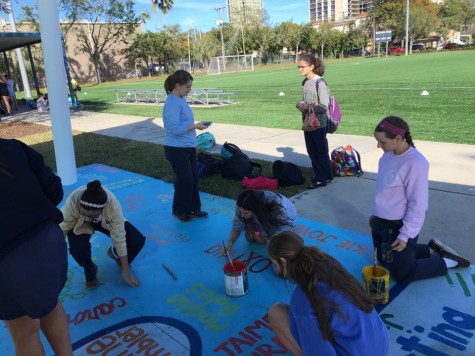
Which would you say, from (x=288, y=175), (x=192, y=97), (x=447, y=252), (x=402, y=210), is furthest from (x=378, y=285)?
(x=192, y=97)

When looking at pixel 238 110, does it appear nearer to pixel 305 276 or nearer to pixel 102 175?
pixel 102 175

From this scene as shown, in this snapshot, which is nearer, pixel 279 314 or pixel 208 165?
pixel 279 314

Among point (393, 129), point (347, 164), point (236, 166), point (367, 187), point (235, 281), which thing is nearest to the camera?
point (393, 129)

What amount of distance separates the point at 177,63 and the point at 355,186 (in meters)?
60.9

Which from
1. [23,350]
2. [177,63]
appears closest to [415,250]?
[23,350]

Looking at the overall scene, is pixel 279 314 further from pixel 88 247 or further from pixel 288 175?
pixel 288 175

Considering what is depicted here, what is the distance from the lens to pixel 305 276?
5.77 ft

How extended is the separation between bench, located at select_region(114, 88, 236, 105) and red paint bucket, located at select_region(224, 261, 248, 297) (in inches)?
489

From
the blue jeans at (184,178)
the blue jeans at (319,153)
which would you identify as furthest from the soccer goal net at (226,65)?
the blue jeans at (184,178)

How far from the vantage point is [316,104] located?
201 inches

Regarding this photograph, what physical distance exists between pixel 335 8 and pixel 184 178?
7710 inches

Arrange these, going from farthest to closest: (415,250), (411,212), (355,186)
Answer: (355,186)
(415,250)
(411,212)

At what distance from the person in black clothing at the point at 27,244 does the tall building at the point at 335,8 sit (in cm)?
17072

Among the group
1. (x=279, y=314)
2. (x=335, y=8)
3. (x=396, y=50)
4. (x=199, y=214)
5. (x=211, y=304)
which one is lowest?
(x=211, y=304)
